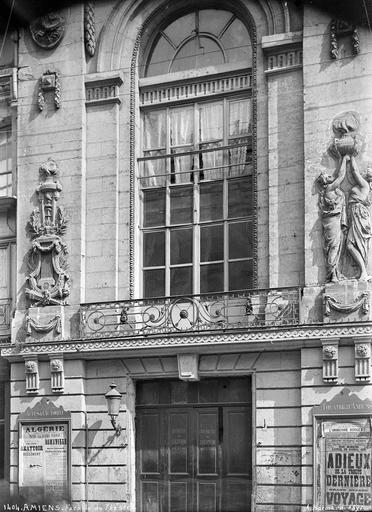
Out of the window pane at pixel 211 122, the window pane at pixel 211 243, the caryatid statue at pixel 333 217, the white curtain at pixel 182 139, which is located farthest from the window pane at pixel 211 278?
the window pane at pixel 211 122

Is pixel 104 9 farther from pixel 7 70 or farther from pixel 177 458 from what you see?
pixel 177 458

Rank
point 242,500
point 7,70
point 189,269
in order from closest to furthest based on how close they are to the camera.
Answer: point 242,500 → point 189,269 → point 7,70

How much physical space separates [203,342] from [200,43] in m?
6.12

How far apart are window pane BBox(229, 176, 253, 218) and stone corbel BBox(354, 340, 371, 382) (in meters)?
3.58

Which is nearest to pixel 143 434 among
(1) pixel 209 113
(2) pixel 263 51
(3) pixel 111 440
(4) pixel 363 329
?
(3) pixel 111 440

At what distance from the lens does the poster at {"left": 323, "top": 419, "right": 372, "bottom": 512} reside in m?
17.1

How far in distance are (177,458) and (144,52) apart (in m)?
8.12

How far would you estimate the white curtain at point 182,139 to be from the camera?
65.7ft

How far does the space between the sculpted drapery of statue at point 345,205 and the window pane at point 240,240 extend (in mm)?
1784

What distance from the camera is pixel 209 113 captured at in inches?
789

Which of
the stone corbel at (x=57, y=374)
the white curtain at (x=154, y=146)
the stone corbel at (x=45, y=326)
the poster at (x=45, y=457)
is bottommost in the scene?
the poster at (x=45, y=457)

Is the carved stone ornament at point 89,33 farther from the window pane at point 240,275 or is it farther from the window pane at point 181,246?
the window pane at point 240,275

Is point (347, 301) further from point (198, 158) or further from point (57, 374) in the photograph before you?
point (57, 374)

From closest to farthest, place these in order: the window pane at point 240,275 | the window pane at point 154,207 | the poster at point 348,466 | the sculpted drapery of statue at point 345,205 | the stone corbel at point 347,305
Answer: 1. the poster at point 348,466
2. the stone corbel at point 347,305
3. the sculpted drapery of statue at point 345,205
4. the window pane at point 240,275
5. the window pane at point 154,207
